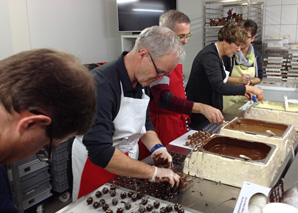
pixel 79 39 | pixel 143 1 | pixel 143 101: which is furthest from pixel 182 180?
pixel 143 1

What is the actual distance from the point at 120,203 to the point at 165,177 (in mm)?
235

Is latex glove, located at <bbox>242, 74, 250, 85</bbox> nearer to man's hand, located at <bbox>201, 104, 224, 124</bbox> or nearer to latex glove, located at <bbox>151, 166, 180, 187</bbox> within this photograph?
man's hand, located at <bbox>201, 104, 224, 124</bbox>

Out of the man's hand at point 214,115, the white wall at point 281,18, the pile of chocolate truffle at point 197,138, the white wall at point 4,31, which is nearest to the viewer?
the pile of chocolate truffle at point 197,138

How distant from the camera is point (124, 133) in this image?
157 cm

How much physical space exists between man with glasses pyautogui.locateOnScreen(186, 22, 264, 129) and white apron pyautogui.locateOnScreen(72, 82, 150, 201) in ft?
2.67

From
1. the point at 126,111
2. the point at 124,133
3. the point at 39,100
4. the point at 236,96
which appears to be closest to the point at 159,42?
the point at 126,111

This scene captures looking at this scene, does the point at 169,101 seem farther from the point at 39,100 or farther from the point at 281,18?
the point at 281,18

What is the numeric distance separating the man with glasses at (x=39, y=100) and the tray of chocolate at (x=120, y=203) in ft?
1.89

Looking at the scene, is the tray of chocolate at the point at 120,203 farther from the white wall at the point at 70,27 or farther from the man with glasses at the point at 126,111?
the white wall at the point at 70,27

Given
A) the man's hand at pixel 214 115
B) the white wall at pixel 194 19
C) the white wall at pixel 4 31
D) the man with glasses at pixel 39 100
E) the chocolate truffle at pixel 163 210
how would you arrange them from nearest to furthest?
1. the man with glasses at pixel 39 100
2. the chocolate truffle at pixel 163 210
3. the man's hand at pixel 214 115
4. the white wall at pixel 4 31
5. the white wall at pixel 194 19

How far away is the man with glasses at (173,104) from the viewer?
2082 millimetres

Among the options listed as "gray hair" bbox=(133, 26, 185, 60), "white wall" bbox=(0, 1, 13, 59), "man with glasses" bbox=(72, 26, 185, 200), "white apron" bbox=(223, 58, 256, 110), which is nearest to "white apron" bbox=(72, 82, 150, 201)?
"man with glasses" bbox=(72, 26, 185, 200)

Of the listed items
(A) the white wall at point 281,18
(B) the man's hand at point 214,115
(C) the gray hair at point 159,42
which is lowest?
(B) the man's hand at point 214,115

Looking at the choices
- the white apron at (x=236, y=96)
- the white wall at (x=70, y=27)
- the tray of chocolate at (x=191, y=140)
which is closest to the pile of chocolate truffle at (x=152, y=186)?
the tray of chocolate at (x=191, y=140)
